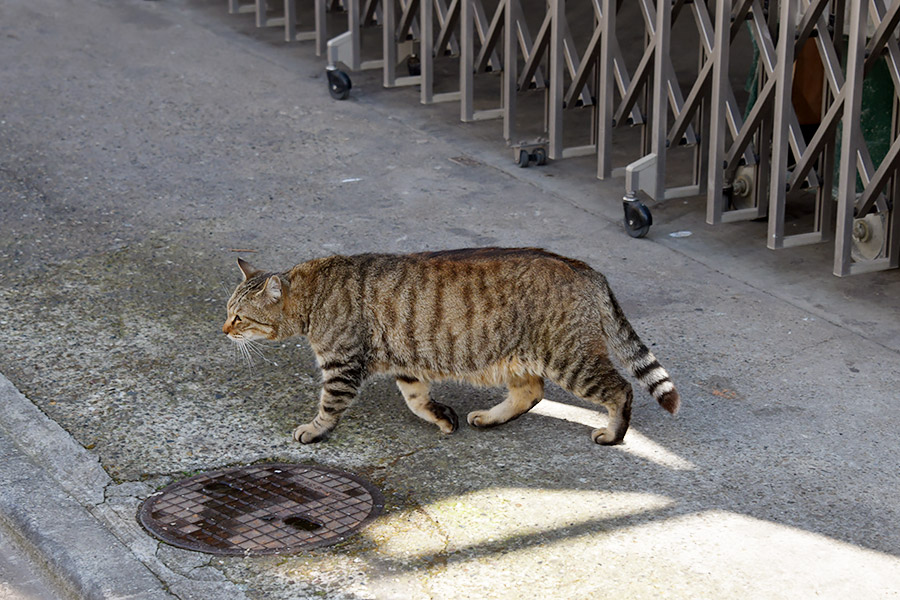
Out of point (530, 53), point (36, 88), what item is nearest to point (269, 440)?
point (530, 53)

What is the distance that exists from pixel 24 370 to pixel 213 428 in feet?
3.89

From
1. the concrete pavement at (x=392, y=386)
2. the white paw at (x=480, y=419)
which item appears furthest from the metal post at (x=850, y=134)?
the white paw at (x=480, y=419)

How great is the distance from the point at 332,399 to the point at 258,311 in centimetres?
54

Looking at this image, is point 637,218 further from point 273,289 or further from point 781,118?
point 273,289

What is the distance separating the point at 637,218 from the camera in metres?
7.70

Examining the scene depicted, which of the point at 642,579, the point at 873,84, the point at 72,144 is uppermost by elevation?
the point at 873,84

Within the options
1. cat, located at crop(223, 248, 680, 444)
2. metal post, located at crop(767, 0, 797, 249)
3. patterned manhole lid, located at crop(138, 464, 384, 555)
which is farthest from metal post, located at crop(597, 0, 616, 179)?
patterned manhole lid, located at crop(138, 464, 384, 555)

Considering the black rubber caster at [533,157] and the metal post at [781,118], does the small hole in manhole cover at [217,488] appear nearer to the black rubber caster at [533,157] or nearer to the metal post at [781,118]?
the metal post at [781,118]

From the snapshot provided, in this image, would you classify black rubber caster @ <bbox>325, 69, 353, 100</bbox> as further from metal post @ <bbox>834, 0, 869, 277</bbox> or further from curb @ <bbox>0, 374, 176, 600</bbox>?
curb @ <bbox>0, 374, 176, 600</bbox>

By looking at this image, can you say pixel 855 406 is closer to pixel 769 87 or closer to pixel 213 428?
pixel 769 87

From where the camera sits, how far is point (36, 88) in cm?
1034

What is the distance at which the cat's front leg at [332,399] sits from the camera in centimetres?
522

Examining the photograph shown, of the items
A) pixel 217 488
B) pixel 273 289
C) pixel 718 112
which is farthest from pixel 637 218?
pixel 217 488

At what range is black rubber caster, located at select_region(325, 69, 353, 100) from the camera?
10.2 m
